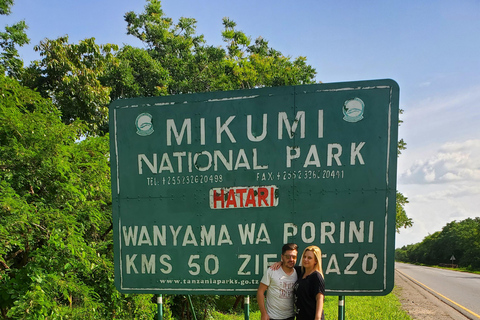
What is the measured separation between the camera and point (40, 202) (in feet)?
18.3

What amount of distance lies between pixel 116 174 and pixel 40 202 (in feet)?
6.89

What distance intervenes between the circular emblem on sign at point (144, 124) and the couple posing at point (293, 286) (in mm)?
2240

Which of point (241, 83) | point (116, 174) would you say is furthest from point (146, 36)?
point (116, 174)

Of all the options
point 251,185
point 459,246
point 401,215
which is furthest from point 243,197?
point 459,246

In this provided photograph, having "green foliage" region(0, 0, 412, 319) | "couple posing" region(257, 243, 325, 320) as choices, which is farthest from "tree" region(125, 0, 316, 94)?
"couple posing" region(257, 243, 325, 320)

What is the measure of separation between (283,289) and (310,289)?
0.31 metres

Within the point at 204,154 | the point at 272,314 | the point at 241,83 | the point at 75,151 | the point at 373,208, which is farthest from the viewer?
the point at 241,83

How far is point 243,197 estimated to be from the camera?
4.08 meters

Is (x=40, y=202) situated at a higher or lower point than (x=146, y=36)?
lower

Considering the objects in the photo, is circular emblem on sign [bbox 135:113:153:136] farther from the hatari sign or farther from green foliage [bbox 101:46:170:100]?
green foliage [bbox 101:46:170:100]

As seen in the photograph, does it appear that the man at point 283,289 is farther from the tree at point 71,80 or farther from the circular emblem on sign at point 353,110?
the tree at point 71,80

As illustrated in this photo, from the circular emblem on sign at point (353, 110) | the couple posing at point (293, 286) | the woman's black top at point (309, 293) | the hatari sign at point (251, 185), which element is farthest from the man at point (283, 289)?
the circular emblem on sign at point (353, 110)

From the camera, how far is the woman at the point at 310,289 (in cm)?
330

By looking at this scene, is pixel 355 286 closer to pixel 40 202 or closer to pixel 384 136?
pixel 384 136
